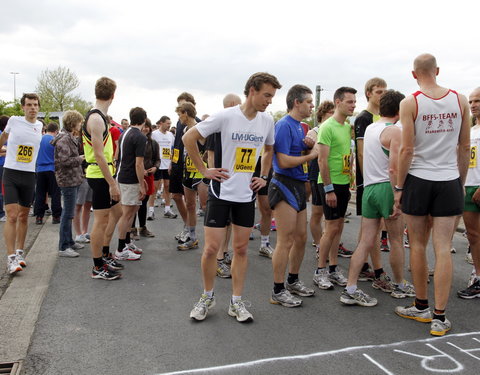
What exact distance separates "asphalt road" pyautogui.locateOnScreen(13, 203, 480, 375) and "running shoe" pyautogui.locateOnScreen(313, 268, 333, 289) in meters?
0.11

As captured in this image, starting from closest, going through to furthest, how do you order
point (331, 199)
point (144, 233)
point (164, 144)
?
point (331, 199) < point (144, 233) < point (164, 144)

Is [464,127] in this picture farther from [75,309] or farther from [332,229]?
[75,309]

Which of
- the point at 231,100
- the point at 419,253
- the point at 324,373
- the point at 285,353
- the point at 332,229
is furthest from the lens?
the point at 231,100

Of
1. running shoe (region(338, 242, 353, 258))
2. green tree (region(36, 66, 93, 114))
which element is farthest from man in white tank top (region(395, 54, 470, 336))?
green tree (region(36, 66, 93, 114))

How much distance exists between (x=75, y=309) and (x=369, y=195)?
3.02 meters

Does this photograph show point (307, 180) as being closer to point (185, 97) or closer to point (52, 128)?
point (185, 97)

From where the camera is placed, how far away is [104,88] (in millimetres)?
4535

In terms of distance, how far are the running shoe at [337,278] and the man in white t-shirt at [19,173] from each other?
360cm

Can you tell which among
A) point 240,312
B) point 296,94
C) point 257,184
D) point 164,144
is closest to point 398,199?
point 257,184

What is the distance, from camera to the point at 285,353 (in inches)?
117

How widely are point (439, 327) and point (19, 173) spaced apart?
188 inches

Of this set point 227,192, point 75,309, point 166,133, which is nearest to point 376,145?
point 227,192

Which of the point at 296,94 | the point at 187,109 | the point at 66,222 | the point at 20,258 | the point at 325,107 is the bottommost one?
the point at 20,258

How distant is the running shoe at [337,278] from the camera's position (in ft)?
15.0
